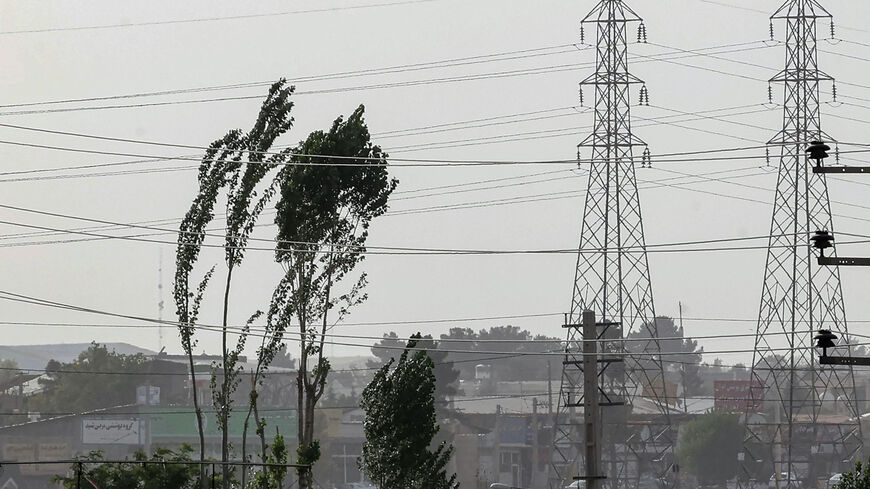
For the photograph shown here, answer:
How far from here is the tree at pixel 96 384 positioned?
503 feet

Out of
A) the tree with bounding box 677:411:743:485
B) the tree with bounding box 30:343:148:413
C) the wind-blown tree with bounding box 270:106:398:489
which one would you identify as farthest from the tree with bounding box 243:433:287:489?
the tree with bounding box 30:343:148:413

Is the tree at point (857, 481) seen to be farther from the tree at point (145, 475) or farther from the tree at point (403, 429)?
the tree at point (145, 475)

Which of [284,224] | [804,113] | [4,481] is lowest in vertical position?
[4,481]

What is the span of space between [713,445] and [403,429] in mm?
105353

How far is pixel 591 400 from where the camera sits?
35188 millimetres

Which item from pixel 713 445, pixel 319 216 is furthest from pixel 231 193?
pixel 713 445

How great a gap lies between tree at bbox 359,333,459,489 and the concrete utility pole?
1166cm

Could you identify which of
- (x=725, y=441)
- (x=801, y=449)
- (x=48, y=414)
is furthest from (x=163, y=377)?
(x=801, y=449)

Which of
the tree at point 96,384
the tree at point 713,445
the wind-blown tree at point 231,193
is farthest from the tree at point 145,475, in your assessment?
the tree at point 713,445

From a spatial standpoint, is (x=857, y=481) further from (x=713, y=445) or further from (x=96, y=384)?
(x=96, y=384)

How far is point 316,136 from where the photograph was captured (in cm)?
4703

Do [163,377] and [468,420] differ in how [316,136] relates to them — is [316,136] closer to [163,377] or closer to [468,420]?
[468,420]

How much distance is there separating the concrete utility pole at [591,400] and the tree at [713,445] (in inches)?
4512

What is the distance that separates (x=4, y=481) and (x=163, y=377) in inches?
1397
